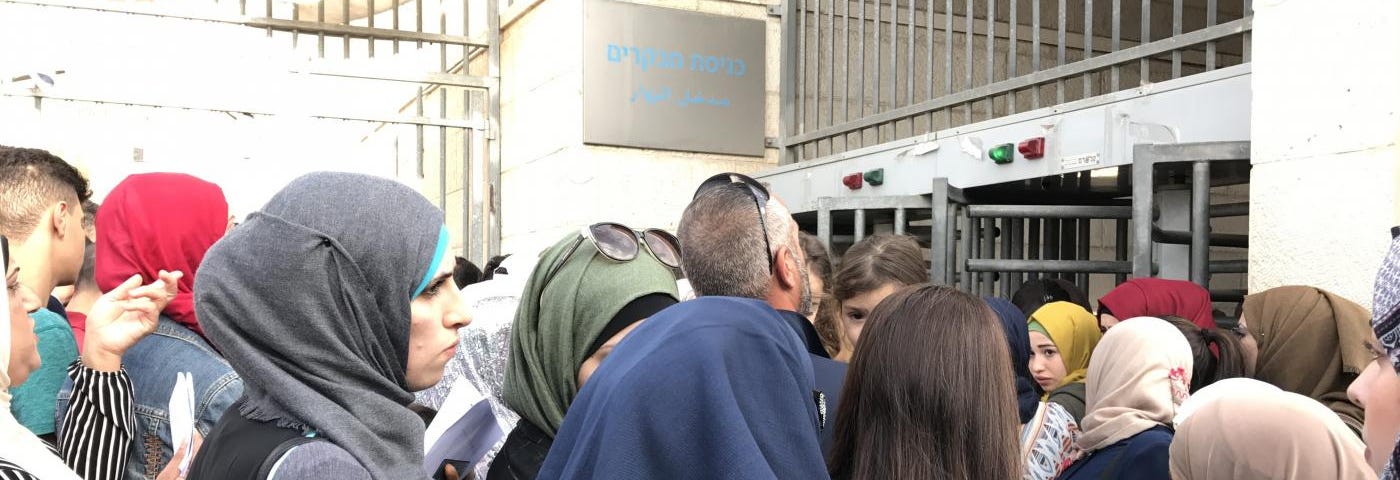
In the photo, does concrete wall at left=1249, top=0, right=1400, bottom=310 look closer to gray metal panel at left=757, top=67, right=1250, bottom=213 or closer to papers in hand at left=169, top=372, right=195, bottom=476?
gray metal panel at left=757, top=67, right=1250, bottom=213

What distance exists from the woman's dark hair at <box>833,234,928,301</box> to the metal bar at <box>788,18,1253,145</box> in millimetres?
1436

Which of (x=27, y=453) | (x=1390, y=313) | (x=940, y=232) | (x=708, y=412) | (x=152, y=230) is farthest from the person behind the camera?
(x=940, y=232)

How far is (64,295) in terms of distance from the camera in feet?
13.9

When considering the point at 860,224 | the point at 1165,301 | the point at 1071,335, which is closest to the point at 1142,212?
the point at 1165,301

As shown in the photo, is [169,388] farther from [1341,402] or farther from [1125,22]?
[1125,22]

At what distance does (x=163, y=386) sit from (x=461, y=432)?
0.68m

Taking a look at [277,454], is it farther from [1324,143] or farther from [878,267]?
[1324,143]

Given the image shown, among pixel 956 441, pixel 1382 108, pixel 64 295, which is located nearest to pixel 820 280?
pixel 1382 108

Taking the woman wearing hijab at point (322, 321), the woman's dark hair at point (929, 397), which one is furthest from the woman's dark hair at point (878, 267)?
the woman wearing hijab at point (322, 321)

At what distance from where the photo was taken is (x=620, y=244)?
256 cm

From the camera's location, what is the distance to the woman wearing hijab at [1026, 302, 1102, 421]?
14.1 feet

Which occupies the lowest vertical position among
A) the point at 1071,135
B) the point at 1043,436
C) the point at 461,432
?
the point at 1043,436

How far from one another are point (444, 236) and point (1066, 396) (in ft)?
8.80

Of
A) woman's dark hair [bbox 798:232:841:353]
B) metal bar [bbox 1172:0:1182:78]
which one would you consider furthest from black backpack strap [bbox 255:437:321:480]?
metal bar [bbox 1172:0:1182:78]
